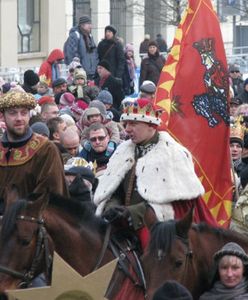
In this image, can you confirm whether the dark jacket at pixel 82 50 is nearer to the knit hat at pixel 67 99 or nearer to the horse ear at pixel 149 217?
the knit hat at pixel 67 99

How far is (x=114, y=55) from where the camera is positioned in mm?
22641

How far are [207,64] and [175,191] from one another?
232 centimetres

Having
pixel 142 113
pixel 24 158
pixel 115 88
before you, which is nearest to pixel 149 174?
pixel 142 113

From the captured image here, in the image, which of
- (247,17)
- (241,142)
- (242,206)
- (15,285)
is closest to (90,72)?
(241,142)

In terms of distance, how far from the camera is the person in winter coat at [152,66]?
23891mm

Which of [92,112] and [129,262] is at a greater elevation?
[92,112]

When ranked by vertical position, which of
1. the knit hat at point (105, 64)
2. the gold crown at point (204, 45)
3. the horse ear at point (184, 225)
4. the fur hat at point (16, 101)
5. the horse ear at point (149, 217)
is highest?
the gold crown at point (204, 45)

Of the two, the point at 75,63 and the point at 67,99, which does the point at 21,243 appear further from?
the point at 75,63

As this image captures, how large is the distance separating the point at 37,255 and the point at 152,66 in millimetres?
15684

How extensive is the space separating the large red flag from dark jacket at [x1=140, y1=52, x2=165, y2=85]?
11.8 meters

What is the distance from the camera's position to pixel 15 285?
8.41 m

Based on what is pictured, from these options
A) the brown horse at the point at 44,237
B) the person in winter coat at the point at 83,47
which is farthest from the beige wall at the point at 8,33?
the brown horse at the point at 44,237

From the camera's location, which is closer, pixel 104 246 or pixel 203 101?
pixel 104 246

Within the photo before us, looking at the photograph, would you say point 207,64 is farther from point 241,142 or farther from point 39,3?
point 39,3
